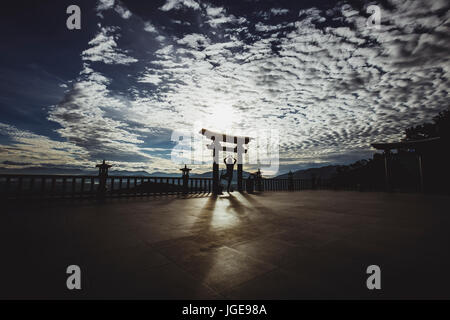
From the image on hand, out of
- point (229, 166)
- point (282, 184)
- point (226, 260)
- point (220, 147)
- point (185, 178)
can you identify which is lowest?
point (226, 260)

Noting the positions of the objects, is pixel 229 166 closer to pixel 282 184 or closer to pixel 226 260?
pixel 282 184

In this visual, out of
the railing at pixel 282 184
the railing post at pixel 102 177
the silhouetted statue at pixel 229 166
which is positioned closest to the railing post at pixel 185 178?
the silhouetted statue at pixel 229 166

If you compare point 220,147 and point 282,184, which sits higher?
point 220,147

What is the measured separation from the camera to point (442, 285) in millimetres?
1350

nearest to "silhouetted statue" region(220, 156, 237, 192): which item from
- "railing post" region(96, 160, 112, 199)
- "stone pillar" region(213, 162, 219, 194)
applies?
"stone pillar" region(213, 162, 219, 194)

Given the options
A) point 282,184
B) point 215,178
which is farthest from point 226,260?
point 282,184

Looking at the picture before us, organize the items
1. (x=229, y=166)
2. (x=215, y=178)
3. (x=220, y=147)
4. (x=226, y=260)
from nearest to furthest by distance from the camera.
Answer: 1. (x=226, y=260)
2. (x=229, y=166)
3. (x=215, y=178)
4. (x=220, y=147)

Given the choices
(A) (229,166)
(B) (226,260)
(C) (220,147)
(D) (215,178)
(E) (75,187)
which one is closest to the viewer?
(B) (226,260)

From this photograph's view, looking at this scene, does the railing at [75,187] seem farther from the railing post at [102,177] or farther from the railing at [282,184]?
the railing at [282,184]

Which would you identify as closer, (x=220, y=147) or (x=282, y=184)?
(x=220, y=147)

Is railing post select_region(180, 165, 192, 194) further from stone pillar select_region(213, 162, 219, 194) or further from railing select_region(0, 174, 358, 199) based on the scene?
stone pillar select_region(213, 162, 219, 194)

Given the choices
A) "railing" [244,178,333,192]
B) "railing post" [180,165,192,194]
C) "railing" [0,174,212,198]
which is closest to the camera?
"railing" [0,174,212,198]
